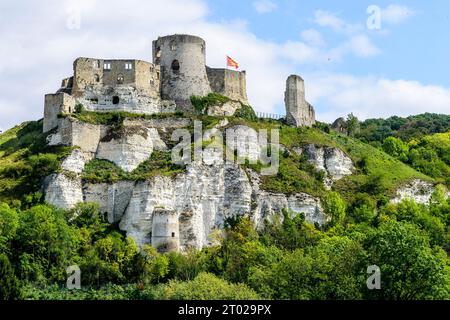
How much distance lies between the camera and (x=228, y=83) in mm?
105688

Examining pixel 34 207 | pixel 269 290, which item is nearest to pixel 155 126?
pixel 34 207

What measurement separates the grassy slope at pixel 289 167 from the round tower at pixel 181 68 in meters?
6.19

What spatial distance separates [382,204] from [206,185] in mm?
17478

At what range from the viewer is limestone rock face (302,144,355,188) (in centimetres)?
9850

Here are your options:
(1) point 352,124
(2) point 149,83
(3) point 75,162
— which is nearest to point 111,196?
(3) point 75,162

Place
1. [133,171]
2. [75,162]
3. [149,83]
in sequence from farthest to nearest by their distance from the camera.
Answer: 1. [149,83]
2. [133,171]
3. [75,162]

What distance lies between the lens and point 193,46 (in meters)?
103

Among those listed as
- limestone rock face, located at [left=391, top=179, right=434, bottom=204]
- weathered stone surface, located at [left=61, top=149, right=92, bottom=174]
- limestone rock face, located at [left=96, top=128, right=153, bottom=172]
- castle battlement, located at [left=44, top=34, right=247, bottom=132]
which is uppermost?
castle battlement, located at [left=44, top=34, right=247, bottom=132]

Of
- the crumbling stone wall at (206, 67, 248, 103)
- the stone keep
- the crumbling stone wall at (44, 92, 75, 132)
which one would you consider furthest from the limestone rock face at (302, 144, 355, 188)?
the crumbling stone wall at (44, 92, 75, 132)

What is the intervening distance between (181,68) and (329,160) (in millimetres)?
17730

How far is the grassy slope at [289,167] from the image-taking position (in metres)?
88.3

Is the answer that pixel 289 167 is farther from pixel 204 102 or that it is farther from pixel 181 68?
pixel 181 68

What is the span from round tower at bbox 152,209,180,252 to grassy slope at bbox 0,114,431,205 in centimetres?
480

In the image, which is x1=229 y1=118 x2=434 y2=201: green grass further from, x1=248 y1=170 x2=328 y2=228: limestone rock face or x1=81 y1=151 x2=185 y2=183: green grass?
x1=81 y1=151 x2=185 y2=183: green grass
